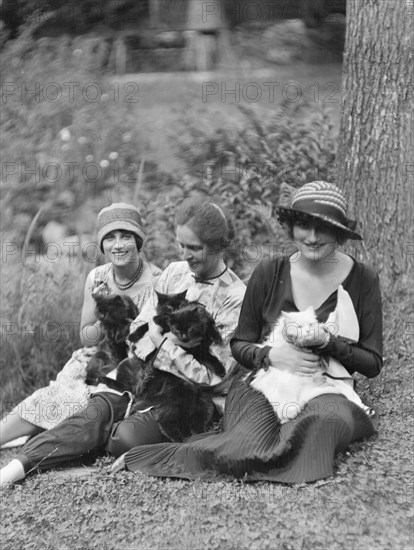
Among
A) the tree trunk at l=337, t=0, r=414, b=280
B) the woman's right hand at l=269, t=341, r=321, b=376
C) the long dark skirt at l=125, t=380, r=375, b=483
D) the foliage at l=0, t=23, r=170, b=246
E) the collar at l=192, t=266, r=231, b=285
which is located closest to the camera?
the long dark skirt at l=125, t=380, r=375, b=483

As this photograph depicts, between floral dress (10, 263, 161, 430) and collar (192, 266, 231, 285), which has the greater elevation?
collar (192, 266, 231, 285)

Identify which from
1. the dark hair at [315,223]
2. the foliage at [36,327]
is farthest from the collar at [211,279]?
the foliage at [36,327]

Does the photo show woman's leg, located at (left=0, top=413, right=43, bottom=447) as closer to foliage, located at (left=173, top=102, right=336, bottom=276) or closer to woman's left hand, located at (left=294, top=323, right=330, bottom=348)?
woman's left hand, located at (left=294, top=323, right=330, bottom=348)

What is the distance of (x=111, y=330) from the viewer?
5297 millimetres

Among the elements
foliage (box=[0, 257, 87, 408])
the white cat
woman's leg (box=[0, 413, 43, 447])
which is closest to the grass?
the white cat

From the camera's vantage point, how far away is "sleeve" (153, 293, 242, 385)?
4836 millimetres

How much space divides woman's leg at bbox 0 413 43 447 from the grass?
0.57 metres

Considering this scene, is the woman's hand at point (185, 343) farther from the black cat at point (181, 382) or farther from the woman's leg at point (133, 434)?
the woman's leg at point (133, 434)

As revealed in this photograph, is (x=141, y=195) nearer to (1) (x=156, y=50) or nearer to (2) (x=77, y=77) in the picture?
(2) (x=77, y=77)

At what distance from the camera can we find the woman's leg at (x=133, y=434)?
4793 mm

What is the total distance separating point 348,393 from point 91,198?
5.75 meters

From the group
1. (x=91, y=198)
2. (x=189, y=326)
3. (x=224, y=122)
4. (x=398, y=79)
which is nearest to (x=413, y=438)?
(x=189, y=326)

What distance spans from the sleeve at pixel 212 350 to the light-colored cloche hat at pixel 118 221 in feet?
2.60

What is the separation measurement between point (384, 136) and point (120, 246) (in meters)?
2.01
